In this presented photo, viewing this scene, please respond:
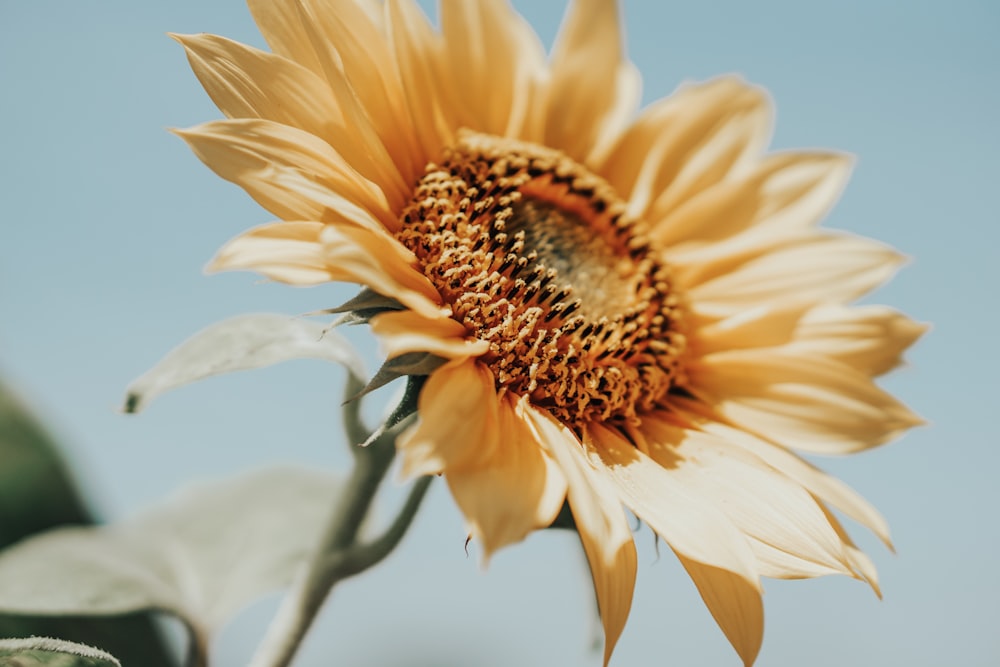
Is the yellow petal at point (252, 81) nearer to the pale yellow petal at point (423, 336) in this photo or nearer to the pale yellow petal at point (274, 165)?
the pale yellow petal at point (274, 165)

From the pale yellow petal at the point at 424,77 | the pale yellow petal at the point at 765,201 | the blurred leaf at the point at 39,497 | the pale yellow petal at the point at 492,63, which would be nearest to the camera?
the pale yellow petal at the point at 424,77

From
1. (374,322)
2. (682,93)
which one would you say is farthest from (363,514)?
(682,93)

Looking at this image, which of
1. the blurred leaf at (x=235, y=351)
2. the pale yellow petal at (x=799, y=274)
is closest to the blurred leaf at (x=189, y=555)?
the blurred leaf at (x=235, y=351)

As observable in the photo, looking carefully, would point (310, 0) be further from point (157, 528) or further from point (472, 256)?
point (157, 528)

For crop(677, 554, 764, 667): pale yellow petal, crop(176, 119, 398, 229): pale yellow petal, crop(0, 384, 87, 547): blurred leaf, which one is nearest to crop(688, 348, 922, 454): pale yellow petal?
crop(677, 554, 764, 667): pale yellow petal

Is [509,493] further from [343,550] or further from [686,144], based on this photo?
[686,144]

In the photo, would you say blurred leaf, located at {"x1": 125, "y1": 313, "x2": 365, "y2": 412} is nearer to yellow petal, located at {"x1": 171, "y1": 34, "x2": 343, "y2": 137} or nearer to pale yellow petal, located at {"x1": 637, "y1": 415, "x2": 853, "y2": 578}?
yellow petal, located at {"x1": 171, "y1": 34, "x2": 343, "y2": 137}
